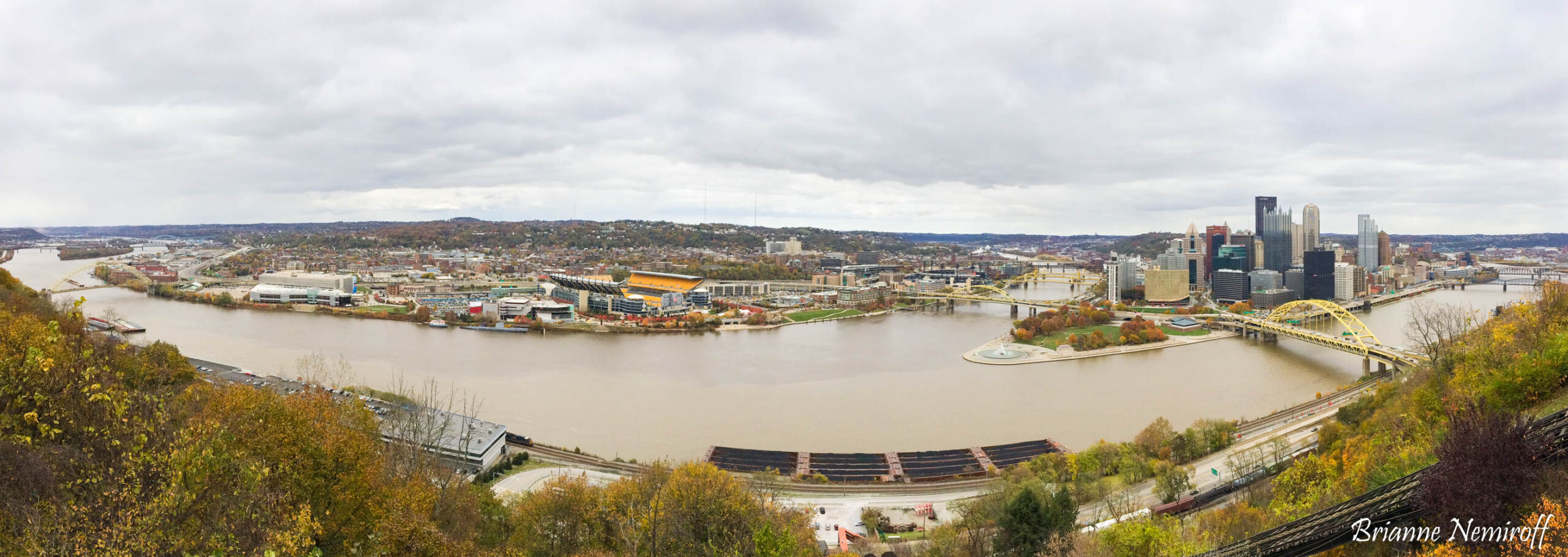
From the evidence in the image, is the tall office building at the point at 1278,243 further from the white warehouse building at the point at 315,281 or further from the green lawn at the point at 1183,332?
the white warehouse building at the point at 315,281

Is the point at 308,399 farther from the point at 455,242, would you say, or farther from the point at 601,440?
the point at 455,242

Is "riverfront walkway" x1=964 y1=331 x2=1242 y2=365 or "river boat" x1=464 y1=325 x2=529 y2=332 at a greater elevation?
"river boat" x1=464 y1=325 x2=529 y2=332

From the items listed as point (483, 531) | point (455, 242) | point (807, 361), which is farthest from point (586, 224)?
point (483, 531)

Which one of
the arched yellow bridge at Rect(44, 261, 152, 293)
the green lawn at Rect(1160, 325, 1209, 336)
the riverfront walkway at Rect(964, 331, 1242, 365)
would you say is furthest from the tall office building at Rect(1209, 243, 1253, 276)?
the arched yellow bridge at Rect(44, 261, 152, 293)

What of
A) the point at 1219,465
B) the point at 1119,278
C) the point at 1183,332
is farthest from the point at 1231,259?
the point at 1219,465

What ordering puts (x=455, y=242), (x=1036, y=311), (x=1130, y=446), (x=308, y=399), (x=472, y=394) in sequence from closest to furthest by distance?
1. (x=308, y=399)
2. (x=1130, y=446)
3. (x=472, y=394)
4. (x=1036, y=311)
5. (x=455, y=242)

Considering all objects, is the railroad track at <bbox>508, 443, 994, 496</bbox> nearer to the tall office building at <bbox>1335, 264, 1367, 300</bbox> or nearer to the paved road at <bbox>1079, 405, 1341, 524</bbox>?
the paved road at <bbox>1079, 405, 1341, 524</bbox>
